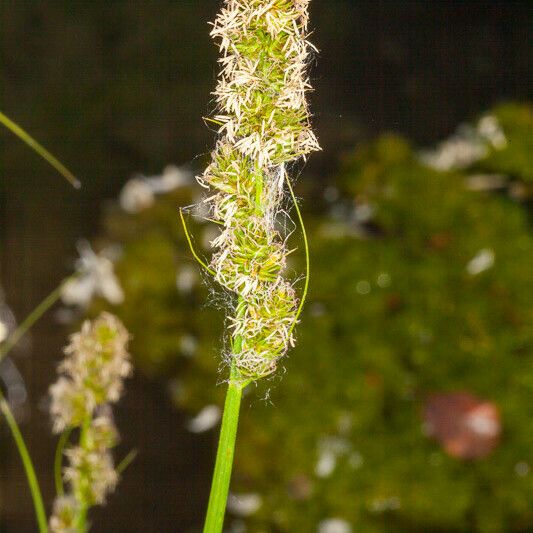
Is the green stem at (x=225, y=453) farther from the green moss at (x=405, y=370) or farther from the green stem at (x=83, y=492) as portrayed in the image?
the green moss at (x=405, y=370)

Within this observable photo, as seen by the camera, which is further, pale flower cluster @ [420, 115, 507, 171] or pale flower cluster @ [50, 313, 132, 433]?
pale flower cluster @ [420, 115, 507, 171]

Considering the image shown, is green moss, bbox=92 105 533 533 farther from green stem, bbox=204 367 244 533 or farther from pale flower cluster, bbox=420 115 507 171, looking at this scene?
green stem, bbox=204 367 244 533

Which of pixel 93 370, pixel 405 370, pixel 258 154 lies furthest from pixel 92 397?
pixel 405 370

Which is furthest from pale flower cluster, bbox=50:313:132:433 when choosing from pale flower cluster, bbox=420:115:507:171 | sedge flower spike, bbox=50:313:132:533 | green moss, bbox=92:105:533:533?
pale flower cluster, bbox=420:115:507:171

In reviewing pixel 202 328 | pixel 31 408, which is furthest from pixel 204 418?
pixel 31 408

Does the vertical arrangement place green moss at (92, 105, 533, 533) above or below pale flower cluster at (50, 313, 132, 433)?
above

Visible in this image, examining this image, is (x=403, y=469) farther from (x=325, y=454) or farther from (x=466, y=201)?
(x=466, y=201)
